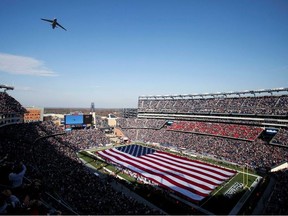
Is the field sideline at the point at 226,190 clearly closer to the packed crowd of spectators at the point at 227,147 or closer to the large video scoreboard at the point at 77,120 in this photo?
the packed crowd of spectators at the point at 227,147

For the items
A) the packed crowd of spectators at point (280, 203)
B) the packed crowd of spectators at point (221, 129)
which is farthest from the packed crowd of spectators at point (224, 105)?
the packed crowd of spectators at point (280, 203)

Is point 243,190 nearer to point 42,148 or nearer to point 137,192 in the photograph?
point 137,192

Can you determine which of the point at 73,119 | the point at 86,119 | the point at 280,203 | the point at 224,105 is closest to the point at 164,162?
the point at 280,203

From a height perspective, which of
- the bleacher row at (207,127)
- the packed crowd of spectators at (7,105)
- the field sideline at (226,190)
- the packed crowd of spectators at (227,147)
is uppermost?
the packed crowd of spectators at (7,105)

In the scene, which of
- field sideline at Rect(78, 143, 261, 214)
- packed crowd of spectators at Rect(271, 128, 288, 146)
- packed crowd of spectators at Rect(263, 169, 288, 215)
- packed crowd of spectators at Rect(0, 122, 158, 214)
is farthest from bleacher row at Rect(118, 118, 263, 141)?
packed crowd of spectators at Rect(0, 122, 158, 214)

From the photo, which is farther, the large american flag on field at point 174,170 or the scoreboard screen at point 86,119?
the scoreboard screen at point 86,119

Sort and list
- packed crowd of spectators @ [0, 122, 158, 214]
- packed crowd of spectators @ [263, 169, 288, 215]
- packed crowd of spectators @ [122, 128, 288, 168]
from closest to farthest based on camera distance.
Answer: packed crowd of spectators @ [263, 169, 288, 215], packed crowd of spectators @ [0, 122, 158, 214], packed crowd of spectators @ [122, 128, 288, 168]

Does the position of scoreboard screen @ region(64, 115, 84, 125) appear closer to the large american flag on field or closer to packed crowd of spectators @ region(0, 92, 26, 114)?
packed crowd of spectators @ region(0, 92, 26, 114)
